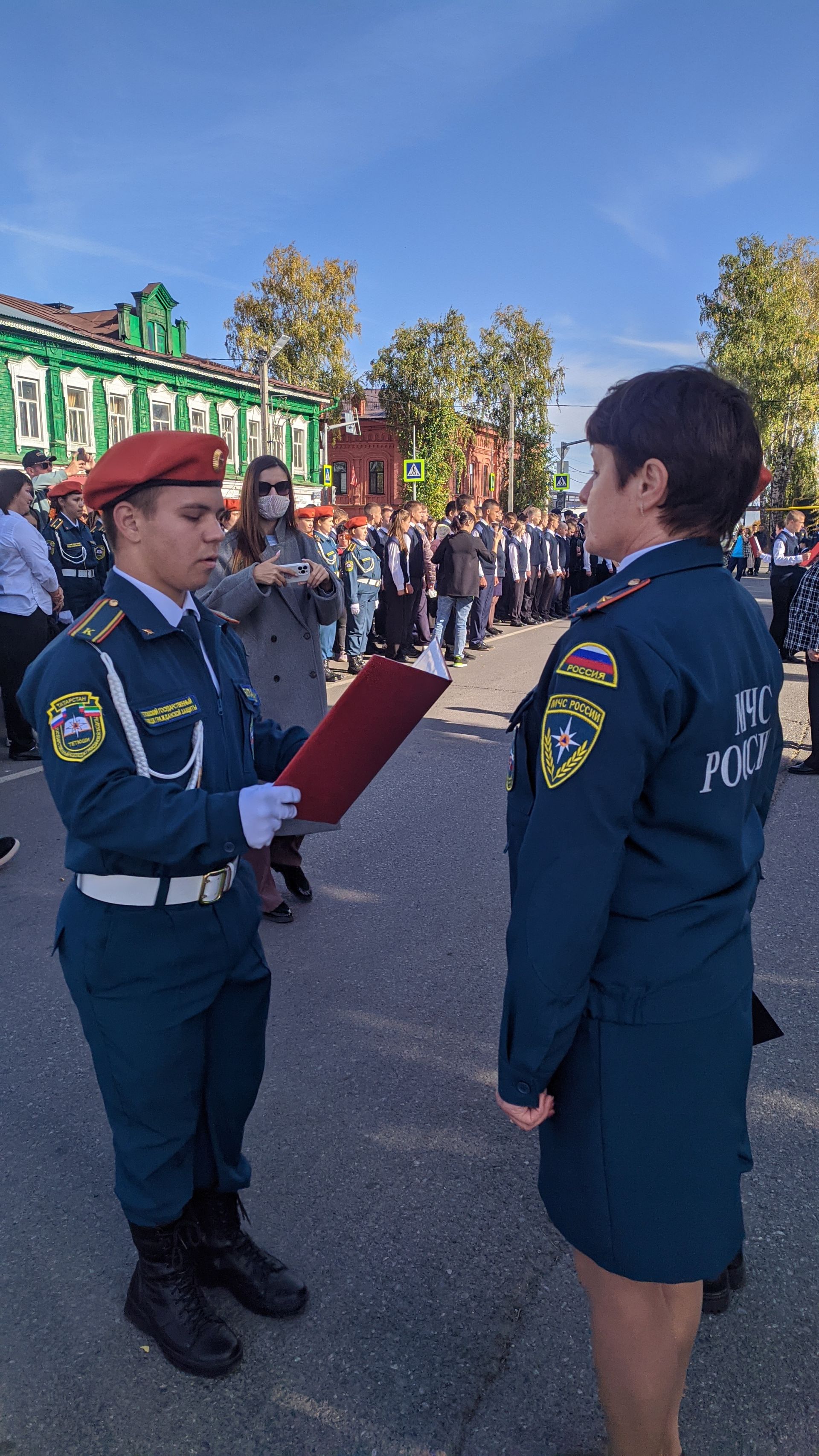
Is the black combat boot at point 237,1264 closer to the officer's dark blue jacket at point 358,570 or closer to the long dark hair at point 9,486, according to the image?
the long dark hair at point 9,486

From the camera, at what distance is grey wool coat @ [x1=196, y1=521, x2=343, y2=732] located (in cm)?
421

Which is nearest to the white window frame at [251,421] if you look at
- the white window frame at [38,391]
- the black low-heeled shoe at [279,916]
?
the white window frame at [38,391]

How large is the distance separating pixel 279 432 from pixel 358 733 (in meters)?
40.7

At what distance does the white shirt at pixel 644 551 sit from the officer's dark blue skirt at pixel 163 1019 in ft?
3.59

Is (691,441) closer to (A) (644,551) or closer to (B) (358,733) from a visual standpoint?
(A) (644,551)

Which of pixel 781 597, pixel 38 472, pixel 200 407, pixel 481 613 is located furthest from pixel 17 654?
pixel 200 407

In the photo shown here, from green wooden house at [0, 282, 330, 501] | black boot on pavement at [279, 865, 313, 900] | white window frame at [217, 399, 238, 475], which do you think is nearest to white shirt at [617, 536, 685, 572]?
black boot on pavement at [279, 865, 313, 900]

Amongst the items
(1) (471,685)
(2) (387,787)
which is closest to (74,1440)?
(2) (387,787)

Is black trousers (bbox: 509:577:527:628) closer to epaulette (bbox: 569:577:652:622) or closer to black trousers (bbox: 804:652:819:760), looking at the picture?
black trousers (bbox: 804:652:819:760)

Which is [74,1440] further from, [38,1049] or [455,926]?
[455,926]

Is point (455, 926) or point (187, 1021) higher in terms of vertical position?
point (187, 1021)

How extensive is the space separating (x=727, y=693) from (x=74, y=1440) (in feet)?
6.27

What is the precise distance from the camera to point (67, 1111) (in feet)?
9.72

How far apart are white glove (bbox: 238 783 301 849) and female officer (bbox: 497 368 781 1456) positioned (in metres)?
0.48
